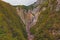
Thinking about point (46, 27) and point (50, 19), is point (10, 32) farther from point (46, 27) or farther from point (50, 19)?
point (50, 19)

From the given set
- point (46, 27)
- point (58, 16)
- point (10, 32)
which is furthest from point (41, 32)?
point (10, 32)

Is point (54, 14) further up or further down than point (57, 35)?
further down

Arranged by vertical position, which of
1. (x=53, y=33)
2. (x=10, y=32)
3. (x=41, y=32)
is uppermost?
(x=10, y=32)

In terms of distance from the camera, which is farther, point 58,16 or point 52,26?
point 58,16

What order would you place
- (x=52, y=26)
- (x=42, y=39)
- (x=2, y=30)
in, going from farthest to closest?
(x=52, y=26), (x=42, y=39), (x=2, y=30)

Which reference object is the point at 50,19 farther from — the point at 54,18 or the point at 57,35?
the point at 57,35

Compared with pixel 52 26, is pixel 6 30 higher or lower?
higher

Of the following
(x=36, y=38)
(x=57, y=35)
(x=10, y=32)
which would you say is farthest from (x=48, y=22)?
(x=10, y=32)

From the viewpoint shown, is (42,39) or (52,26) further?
(52,26)

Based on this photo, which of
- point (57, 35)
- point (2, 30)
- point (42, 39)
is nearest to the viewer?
point (2, 30)
